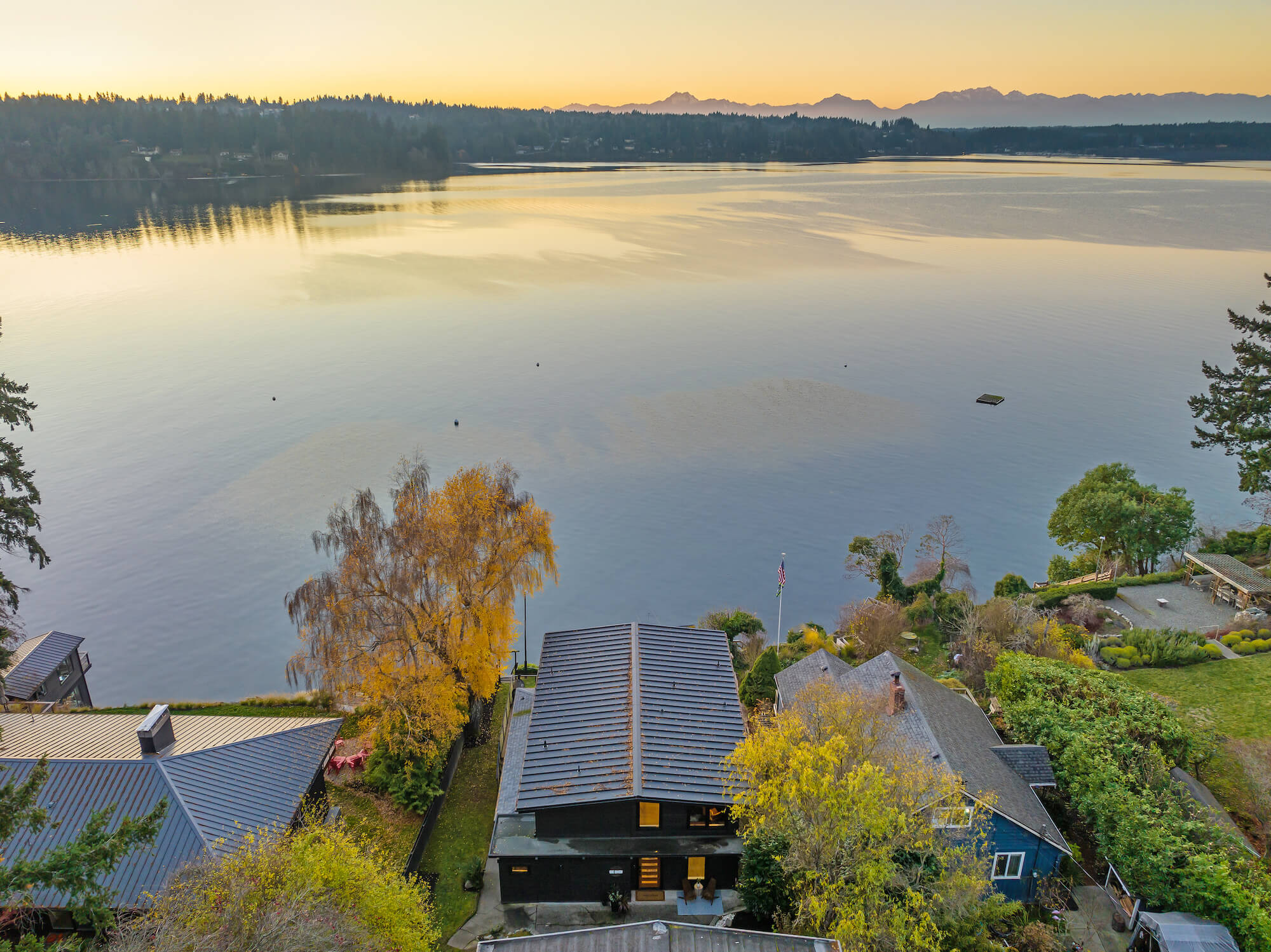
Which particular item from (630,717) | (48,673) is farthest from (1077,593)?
(48,673)

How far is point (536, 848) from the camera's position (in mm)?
27438

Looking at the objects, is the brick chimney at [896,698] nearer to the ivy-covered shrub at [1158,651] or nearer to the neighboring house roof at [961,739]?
the neighboring house roof at [961,739]

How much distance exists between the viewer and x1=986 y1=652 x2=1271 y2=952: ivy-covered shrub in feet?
76.4

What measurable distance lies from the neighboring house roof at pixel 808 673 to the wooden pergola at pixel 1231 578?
82.5ft

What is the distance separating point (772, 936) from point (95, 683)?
43.3 meters

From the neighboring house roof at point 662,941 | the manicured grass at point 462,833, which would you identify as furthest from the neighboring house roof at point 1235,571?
the manicured grass at point 462,833

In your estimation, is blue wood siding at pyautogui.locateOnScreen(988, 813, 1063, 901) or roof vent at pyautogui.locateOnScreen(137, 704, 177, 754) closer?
roof vent at pyautogui.locateOnScreen(137, 704, 177, 754)

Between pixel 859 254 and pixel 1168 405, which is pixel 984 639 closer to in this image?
pixel 1168 405

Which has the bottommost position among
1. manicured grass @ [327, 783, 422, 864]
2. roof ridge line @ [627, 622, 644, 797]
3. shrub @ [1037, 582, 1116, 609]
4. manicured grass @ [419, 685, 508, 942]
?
manicured grass @ [419, 685, 508, 942]

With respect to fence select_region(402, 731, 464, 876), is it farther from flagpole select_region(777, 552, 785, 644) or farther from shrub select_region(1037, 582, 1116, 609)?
shrub select_region(1037, 582, 1116, 609)

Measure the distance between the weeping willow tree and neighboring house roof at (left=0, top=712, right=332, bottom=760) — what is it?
295 centimetres

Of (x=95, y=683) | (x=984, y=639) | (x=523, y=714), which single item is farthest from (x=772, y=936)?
(x=95, y=683)

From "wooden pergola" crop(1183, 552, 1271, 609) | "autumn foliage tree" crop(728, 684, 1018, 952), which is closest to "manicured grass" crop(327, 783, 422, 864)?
"autumn foliage tree" crop(728, 684, 1018, 952)

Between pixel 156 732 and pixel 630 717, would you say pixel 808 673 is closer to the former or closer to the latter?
pixel 630 717
